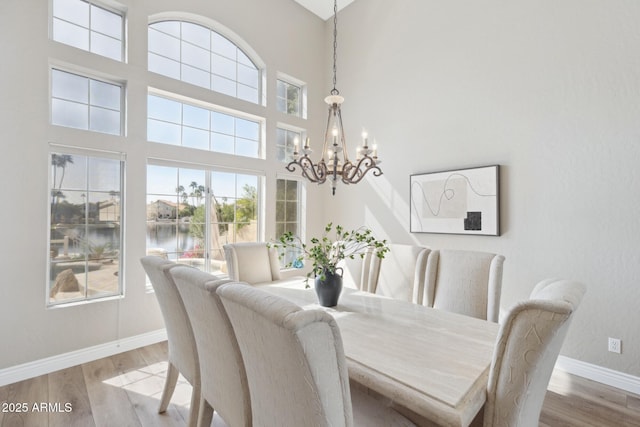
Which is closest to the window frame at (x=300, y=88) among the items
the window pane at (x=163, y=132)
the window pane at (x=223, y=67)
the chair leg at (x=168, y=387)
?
the window pane at (x=223, y=67)

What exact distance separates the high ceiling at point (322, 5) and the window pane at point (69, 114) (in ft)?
10.5

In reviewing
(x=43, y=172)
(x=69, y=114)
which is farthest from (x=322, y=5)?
(x=43, y=172)

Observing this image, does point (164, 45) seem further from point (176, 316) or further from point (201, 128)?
point (176, 316)

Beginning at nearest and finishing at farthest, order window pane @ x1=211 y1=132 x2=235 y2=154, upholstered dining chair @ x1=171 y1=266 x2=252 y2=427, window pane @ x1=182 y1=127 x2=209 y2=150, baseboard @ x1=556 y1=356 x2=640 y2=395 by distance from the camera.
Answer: upholstered dining chair @ x1=171 y1=266 x2=252 y2=427 < baseboard @ x1=556 y1=356 x2=640 y2=395 < window pane @ x1=182 y1=127 x2=209 y2=150 < window pane @ x1=211 y1=132 x2=235 y2=154

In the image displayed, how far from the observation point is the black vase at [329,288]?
200cm

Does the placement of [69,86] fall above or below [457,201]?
above

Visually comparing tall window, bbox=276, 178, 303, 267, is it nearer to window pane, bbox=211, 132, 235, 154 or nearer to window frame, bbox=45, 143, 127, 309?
window pane, bbox=211, 132, 235, 154

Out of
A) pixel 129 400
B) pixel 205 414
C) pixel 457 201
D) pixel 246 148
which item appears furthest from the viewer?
pixel 246 148

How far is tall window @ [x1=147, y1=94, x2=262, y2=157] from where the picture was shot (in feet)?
10.6

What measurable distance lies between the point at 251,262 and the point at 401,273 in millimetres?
1300

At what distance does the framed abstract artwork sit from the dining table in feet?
5.06

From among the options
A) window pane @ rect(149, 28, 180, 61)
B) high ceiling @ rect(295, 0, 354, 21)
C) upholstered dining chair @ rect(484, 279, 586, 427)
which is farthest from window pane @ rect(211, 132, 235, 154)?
upholstered dining chair @ rect(484, 279, 586, 427)

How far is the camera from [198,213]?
351 cm

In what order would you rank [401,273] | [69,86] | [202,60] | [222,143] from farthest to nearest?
[222,143] < [202,60] < [69,86] < [401,273]
